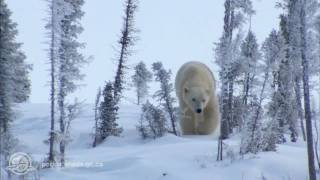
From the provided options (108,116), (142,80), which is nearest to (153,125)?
(108,116)

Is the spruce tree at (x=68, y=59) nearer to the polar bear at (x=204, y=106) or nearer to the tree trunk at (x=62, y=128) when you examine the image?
the tree trunk at (x=62, y=128)

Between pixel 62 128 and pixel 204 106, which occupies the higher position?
pixel 204 106

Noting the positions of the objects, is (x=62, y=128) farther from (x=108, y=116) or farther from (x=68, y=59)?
(x=108, y=116)

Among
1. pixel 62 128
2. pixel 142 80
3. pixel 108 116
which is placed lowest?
pixel 62 128

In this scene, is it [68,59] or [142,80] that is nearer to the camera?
[68,59]

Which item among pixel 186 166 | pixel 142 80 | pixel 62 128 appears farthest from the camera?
pixel 142 80

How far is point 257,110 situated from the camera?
18672 mm

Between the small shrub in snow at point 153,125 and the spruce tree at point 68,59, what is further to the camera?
the small shrub in snow at point 153,125

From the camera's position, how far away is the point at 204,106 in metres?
24.2

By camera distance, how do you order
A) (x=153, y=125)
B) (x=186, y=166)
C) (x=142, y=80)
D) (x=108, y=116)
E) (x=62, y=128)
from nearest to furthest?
(x=186, y=166), (x=62, y=128), (x=153, y=125), (x=108, y=116), (x=142, y=80)

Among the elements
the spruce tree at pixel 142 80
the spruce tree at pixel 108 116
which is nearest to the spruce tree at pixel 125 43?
the spruce tree at pixel 108 116

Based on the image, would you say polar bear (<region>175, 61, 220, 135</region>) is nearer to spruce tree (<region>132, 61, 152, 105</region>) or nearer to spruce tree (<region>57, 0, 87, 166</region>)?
spruce tree (<region>57, 0, 87, 166</region>)

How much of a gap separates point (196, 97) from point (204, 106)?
2.43 feet

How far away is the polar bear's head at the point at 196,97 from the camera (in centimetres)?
2367
